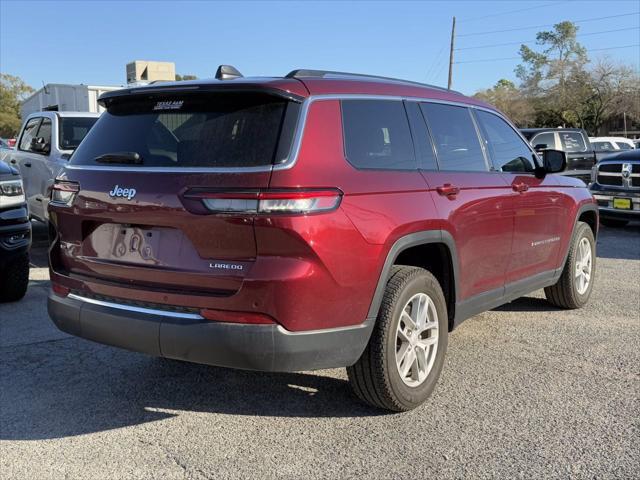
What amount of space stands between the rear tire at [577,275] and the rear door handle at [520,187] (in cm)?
121

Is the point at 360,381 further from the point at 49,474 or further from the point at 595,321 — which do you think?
the point at 595,321

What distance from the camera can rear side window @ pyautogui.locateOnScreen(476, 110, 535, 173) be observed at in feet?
15.6

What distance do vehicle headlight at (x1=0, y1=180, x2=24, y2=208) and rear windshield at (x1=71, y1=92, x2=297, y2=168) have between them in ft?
8.76

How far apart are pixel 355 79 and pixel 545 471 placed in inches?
91.3

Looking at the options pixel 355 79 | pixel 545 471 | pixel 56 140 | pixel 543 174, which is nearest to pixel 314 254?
pixel 355 79

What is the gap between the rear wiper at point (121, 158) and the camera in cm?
334

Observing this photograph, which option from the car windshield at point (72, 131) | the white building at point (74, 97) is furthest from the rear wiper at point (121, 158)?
the white building at point (74, 97)

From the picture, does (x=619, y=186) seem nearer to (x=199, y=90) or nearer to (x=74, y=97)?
(x=199, y=90)

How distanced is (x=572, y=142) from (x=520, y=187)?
11.2 m

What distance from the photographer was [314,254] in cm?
296

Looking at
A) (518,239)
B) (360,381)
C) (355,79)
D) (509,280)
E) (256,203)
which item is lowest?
(360,381)

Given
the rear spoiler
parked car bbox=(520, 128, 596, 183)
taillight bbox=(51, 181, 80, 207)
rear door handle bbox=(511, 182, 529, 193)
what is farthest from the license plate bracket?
taillight bbox=(51, 181, 80, 207)

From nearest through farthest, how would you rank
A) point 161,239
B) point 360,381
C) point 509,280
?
point 161,239, point 360,381, point 509,280

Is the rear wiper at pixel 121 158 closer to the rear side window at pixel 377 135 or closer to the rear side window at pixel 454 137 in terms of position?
the rear side window at pixel 377 135
